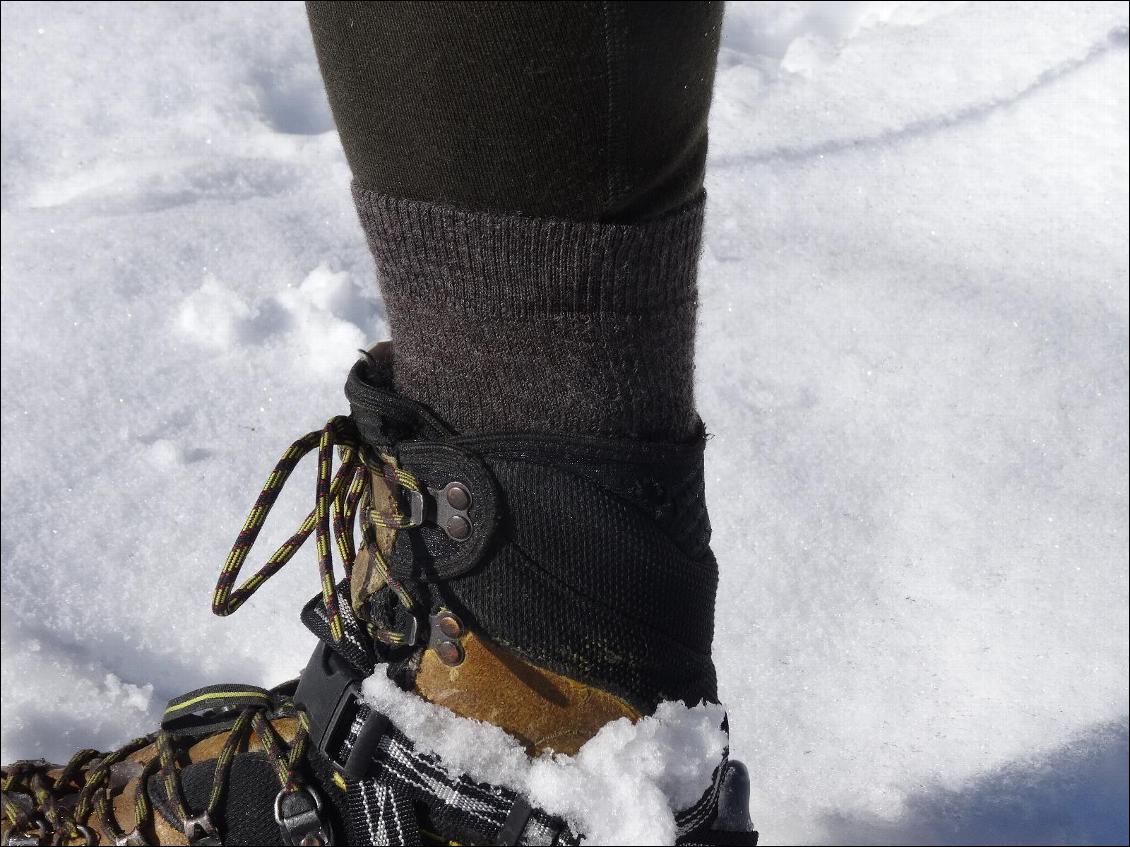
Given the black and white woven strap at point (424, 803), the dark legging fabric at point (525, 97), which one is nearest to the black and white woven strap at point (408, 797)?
the black and white woven strap at point (424, 803)

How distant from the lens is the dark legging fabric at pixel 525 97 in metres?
0.59

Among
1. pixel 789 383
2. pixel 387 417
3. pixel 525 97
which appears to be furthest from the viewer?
pixel 789 383

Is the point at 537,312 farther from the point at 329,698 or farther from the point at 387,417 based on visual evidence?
the point at 329,698

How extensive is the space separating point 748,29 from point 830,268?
0.97m

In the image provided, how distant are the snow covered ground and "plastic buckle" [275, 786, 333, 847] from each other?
1.44 feet

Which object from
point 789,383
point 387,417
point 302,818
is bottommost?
point 302,818

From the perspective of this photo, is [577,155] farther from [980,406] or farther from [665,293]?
[980,406]

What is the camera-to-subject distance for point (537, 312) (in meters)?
0.67

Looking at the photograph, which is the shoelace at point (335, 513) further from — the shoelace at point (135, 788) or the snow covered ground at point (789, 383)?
the snow covered ground at point (789, 383)

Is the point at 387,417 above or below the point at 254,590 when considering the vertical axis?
above

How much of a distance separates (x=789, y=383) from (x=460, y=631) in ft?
2.81

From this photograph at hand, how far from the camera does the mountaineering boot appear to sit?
0.69 m

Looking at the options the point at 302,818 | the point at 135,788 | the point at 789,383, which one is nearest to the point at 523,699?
the point at 302,818

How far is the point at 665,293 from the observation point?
2.25 feet
